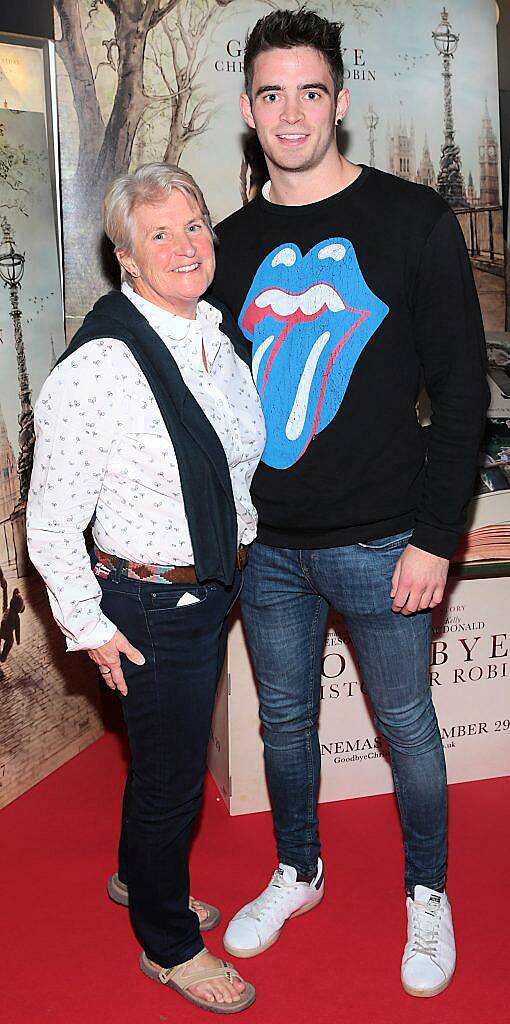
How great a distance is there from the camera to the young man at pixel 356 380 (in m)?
1.83

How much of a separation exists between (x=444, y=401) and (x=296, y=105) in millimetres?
574

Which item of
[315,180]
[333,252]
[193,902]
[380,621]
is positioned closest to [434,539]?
[380,621]

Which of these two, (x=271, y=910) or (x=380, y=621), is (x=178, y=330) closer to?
(x=380, y=621)

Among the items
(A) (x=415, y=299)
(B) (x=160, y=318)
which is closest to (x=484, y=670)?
(A) (x=415, y=299)

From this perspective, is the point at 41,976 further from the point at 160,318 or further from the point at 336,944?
the point at 160,318

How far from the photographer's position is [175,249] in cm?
173

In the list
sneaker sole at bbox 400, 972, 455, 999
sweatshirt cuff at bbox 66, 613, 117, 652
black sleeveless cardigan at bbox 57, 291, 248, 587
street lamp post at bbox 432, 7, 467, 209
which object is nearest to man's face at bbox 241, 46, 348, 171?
black sleeveless cardigan at bbox 57, 291, 248, 587

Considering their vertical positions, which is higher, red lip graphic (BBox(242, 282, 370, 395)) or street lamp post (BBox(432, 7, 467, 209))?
street lamp post (BBox(432, 7, 467, 209))

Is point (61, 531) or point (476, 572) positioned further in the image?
point (476, 572)

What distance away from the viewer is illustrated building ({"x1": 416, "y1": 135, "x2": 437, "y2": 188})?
2.99 meters

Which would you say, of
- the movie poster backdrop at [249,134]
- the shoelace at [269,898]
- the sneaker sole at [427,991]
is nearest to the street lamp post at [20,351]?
the movie poster backdrop at [249,134]

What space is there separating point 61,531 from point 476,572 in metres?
1.29

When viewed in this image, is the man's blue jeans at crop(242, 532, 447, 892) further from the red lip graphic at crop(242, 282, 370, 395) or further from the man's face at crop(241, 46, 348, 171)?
the man's face at crop(241, 46, 348, 171)

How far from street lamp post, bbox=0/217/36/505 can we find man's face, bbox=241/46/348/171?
96cm
